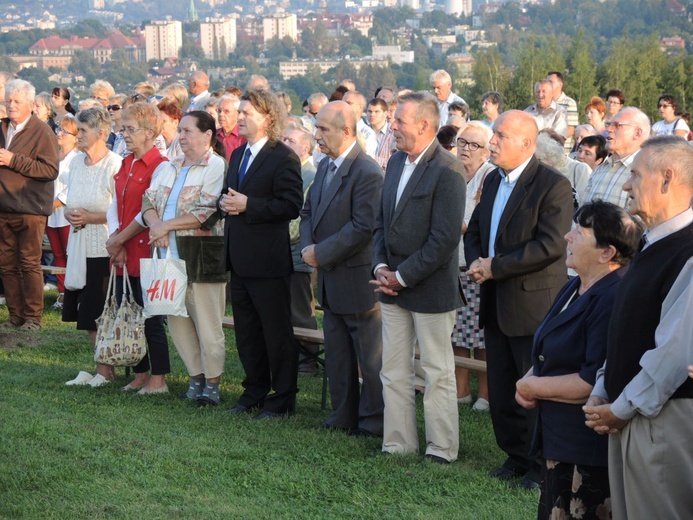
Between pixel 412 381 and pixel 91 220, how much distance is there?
131 inches

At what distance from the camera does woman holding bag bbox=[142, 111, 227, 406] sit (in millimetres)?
7309

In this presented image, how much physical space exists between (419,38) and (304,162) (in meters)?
121

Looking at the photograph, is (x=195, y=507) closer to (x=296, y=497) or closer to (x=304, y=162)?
(x=296, y=497)

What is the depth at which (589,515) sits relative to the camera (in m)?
4.17

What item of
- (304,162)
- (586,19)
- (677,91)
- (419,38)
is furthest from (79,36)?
(304,162)

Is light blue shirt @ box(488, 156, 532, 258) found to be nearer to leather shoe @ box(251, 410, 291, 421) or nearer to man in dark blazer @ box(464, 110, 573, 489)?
man in dark blazer @ box(464, 110, 573, 489)

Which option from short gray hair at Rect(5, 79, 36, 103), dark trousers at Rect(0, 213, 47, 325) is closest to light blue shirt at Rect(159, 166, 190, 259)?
dark trousers at Rect(0, 213, 47, 325)

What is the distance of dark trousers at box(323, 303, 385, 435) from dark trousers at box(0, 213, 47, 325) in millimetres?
4216

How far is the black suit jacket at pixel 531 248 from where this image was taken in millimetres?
5539

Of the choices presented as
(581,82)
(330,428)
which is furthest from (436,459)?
(581,82)

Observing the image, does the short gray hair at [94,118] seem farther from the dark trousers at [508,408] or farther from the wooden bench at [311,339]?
the dark trousers at [508,408]

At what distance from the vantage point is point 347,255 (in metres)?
6.58

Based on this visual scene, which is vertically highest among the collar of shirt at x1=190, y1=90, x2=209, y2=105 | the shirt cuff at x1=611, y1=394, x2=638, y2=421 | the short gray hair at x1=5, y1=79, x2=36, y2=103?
the short gray hair at x1=5, y1=79, x2=36, y2=103

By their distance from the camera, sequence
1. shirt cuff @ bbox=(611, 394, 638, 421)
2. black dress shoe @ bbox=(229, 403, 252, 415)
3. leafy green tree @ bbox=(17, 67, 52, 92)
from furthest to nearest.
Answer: leafy green tree @ bbox=(17, 67, 52, 92) < black dress shoe @ bbox=(229, 403, 252, 415) < shirt cuff @ bbox=(611, 394, 638, 421)
